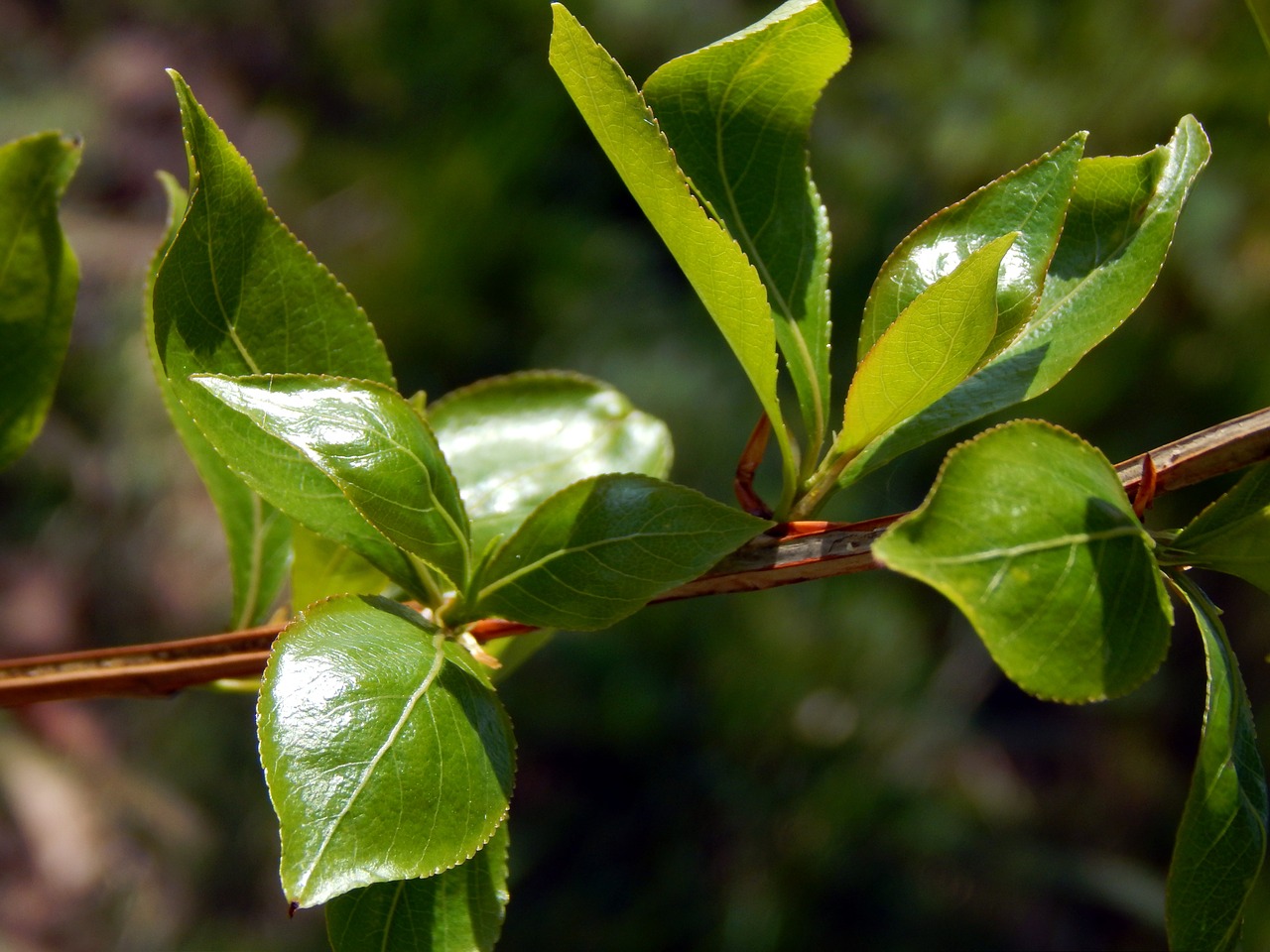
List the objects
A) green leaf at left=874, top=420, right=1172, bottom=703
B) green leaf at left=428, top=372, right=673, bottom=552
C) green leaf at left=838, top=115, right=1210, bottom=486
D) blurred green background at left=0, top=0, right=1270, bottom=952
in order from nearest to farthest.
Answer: green leaf at left=874, top=420, right=1172, bottom=703, green leaf at left=838, top=115, right=1210, bottom=486, green leaf at left=428, top=372, right=673, bottom=552, blurred green background at left=0, top=0, right=1270, bottom=952

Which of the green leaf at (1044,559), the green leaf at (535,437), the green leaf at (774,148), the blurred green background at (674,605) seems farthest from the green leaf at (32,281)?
the blurred green background at (674,605)

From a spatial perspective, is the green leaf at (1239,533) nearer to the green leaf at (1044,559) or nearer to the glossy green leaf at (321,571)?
the green leaf at (1044,559)

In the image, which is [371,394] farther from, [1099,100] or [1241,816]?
[1099,100]

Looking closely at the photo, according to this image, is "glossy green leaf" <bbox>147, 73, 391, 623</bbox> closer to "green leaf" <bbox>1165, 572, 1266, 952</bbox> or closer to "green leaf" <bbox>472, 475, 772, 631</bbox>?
"green leaf" <bbox>472, 475, 772, 631</bbox>

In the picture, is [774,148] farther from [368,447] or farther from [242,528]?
[242,528]

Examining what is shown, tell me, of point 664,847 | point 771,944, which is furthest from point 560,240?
point 771,944

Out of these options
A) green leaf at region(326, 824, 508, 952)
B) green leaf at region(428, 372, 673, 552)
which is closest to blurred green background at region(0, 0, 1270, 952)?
green leaf at region(428, 372, 673, 552)

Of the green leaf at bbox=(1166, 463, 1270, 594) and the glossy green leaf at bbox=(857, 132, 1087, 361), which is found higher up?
the glossy green leaf at bbox=(857, 132, 1087, 361)
